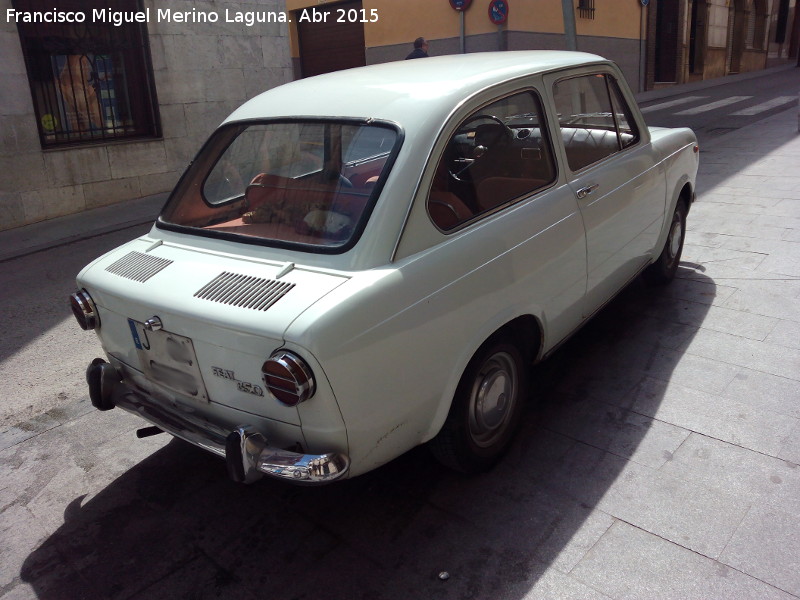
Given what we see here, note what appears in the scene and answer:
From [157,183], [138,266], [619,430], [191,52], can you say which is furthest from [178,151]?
[619,430]

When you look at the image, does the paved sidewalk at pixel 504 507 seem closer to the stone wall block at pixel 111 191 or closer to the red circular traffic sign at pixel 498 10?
the stone wall block at pixel 111 191

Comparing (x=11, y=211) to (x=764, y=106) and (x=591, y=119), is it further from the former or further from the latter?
(x=764, y=106)

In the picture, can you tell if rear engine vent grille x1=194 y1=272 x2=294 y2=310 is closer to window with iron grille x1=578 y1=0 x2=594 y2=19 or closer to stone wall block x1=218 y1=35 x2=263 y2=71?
stone wall block x1=218 y1=35 x2=263 y2=71

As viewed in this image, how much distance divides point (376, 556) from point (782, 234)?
5.45 m

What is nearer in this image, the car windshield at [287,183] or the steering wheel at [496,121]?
the car windshield at [287,183]

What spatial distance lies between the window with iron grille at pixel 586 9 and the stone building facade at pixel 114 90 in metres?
10.6

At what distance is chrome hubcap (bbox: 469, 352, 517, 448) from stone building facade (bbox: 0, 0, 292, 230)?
26.2 ft

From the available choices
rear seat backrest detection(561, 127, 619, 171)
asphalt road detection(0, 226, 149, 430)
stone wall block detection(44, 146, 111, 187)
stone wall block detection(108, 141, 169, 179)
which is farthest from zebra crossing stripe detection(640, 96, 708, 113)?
asphalt road detection(0, 226, 149, 430)

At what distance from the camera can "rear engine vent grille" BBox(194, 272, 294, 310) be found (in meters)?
2.66

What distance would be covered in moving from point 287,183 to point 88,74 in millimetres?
7991

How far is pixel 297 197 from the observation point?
10.5ft

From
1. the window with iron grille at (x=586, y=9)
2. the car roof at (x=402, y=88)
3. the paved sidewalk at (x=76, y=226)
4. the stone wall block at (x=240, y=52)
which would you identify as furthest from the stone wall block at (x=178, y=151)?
the window with iron grille at (x=586, y=9)

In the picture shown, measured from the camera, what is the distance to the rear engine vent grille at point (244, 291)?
2657 mm

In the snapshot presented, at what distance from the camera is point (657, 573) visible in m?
2.70
